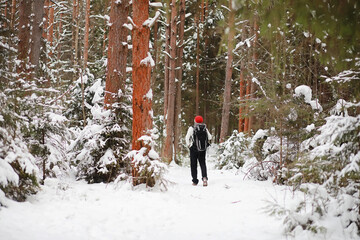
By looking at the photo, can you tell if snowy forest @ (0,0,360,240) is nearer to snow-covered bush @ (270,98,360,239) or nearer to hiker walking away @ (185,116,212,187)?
snow-covered bush @ (270,98,360,239)

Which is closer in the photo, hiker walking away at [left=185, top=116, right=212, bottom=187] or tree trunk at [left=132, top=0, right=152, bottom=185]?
tree trunk at [left=132, top=0, right=152, bottom=185]

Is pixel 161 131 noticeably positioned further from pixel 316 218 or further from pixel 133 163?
pixel 316 218

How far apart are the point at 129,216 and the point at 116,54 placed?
5.07 meters

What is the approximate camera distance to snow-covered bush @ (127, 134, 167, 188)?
577 cm

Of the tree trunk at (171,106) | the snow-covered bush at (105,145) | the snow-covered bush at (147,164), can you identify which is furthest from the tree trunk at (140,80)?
the tree trunk at (171,106)

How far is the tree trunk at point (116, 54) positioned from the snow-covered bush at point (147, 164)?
2145 millimetres

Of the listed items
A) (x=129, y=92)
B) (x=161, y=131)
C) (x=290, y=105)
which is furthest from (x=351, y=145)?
(x=161, y=131)

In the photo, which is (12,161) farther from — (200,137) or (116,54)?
(200,137)

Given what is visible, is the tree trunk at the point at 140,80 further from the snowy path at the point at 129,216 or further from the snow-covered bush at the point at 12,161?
the snow-covered bush at the point at 12,161

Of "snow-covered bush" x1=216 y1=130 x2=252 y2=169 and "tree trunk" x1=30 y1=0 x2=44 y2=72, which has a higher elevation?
"tree trunk" x1=30 y1=0 x2=44 y2=72

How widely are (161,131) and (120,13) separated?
1278cm

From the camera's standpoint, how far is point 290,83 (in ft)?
23.5

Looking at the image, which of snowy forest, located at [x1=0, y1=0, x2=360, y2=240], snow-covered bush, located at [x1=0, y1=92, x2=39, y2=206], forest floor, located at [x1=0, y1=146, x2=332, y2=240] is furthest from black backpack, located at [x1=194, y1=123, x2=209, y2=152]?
snow-covered bush, located at [x1=0, y1=92, x2=39, y2=206]

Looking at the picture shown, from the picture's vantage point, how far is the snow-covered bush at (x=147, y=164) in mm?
5766
